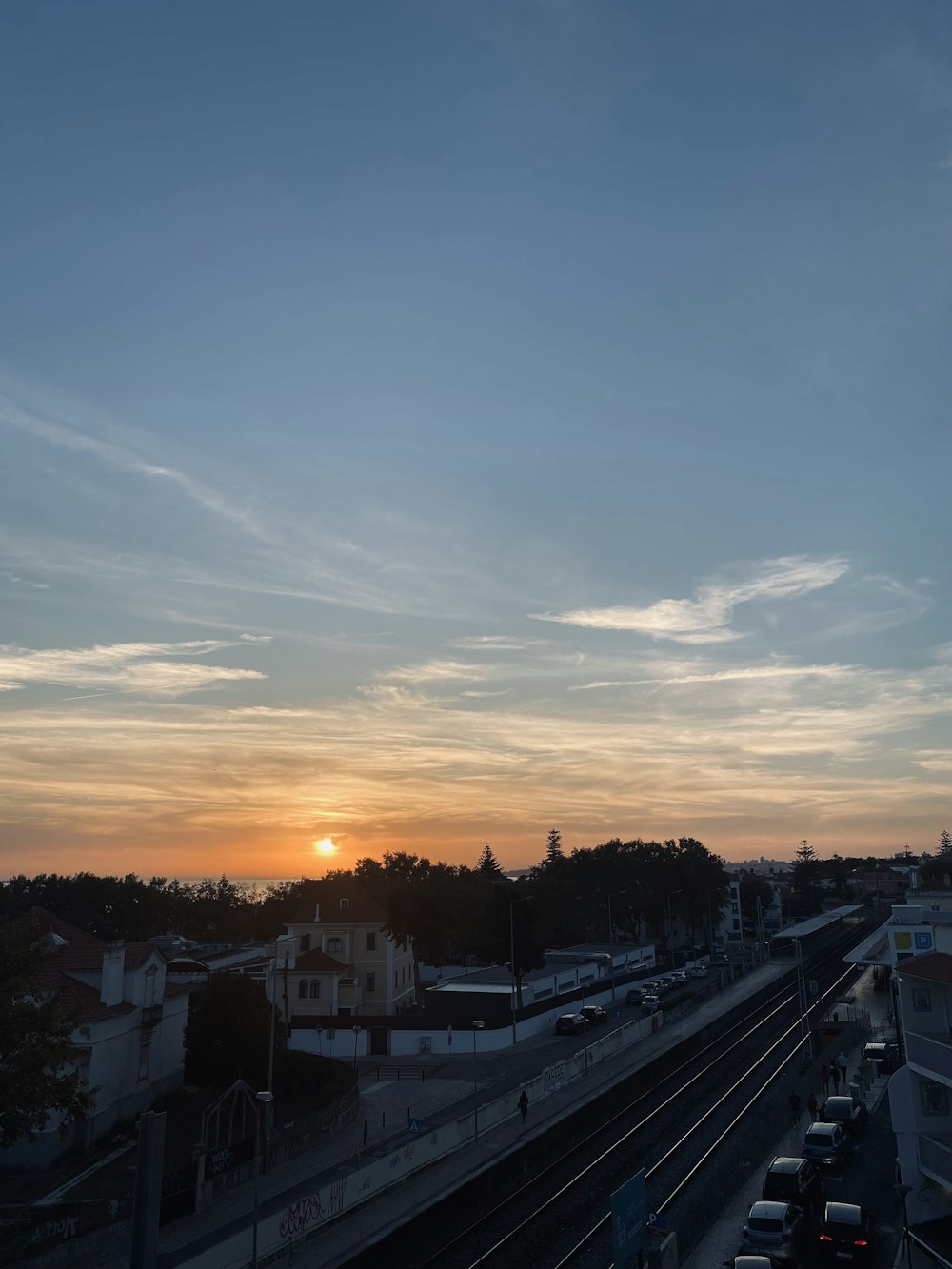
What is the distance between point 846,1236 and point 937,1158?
19.2 ft

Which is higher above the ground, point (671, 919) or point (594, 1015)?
point (671, 919)

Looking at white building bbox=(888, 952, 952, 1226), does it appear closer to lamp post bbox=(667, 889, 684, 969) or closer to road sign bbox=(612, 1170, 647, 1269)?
road sign bbox=(612, 1170, 647, 1269)

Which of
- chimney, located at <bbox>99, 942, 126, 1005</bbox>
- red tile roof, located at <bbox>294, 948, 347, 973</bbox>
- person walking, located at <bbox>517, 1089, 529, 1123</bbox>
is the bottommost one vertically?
person walking, located at <bbox>517, 1089, 529, 1123</bbox>

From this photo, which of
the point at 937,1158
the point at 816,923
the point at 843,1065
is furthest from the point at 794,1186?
the point at 816,923

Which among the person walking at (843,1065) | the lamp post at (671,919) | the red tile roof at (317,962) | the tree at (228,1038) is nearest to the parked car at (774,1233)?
the person walking at (843,1065)

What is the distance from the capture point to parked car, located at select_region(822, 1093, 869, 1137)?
1556 inches

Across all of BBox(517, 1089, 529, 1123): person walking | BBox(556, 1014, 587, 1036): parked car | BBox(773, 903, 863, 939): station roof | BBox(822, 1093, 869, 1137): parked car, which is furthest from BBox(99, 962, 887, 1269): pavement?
BBox(773, 903, 863, 939): station roof

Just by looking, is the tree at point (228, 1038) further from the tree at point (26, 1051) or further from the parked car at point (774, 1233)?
the parked car at point (774, 1233)

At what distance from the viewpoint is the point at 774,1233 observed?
26.2 metres

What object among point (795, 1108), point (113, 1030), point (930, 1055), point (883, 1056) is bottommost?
point (883, 1056)

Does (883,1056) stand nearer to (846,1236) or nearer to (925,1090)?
(925,1090)

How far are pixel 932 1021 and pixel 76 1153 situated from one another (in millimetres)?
36643

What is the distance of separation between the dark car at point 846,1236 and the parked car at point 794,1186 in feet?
9.56

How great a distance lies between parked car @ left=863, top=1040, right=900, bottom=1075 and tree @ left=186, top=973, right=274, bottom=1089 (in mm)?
35424
